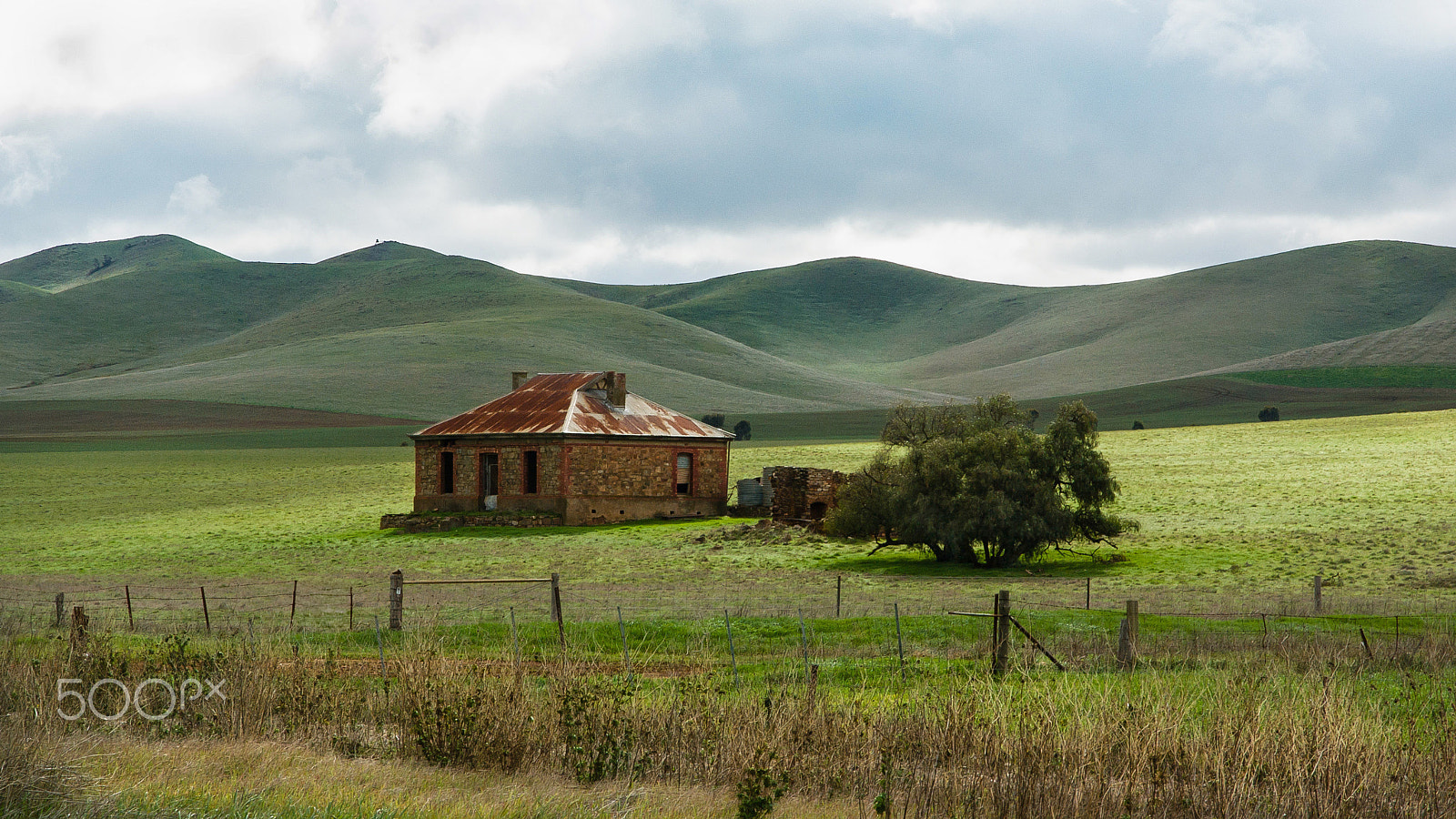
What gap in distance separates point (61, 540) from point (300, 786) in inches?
1483

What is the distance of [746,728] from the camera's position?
35.3ft

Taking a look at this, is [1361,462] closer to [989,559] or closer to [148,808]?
[989,559]

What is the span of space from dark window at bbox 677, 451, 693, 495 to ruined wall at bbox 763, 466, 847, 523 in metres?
6.86

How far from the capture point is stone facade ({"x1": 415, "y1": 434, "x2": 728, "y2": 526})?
48.4 meters

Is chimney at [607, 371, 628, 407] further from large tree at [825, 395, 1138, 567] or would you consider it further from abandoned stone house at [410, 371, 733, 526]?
large tree at [825, 395, 1138, 567]

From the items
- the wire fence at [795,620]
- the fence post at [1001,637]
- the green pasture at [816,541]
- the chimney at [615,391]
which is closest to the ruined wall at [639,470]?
the green pasture at [816,541]

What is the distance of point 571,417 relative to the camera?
49625 mm

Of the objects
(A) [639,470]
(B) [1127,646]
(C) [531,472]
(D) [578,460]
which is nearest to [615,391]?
(A) [639,470]

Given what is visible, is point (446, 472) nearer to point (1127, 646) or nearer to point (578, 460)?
point (578, 460)

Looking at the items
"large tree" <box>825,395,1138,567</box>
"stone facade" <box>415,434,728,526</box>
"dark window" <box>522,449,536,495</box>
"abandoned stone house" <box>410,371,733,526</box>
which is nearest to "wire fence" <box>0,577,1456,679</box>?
"large tree" <box>825,395,1138,567</box>

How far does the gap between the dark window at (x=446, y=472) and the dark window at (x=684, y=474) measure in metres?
8.82

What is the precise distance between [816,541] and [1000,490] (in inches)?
290

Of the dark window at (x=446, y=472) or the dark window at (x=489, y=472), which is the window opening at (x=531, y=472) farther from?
the dark window at (x=446, y=472)

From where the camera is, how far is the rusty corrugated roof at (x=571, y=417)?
4950 cm
